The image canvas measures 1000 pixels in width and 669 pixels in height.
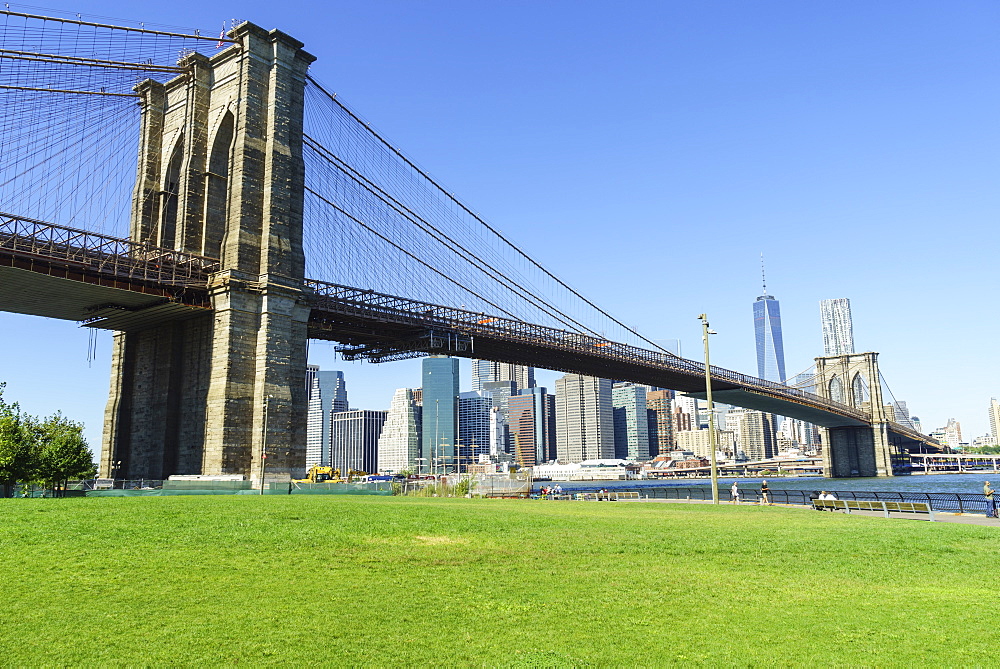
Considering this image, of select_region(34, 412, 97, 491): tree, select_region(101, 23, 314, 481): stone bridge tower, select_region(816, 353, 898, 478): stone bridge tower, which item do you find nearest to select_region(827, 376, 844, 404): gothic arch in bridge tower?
select_region(816, 353, 898, 478): stone bridge tower

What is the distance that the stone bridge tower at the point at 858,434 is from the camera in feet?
468

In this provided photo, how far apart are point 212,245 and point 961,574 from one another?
45.6 m

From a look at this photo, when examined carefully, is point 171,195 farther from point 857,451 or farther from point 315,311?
point 857,451

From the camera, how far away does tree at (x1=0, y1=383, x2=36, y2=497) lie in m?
37.9

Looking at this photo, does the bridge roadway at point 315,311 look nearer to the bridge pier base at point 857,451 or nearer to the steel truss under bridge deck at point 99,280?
the steel truss under bridge deck at point 99,280

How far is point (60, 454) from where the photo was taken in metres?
44.2

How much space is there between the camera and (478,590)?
482 inches

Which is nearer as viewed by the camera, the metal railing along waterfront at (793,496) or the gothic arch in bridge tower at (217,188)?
the metal railing along waterfront at (793,496)

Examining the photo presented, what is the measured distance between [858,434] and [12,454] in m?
144

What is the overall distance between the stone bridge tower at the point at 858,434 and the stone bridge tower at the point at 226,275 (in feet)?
409

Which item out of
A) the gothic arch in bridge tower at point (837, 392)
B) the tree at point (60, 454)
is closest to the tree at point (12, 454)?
the tree at point (60, 454)

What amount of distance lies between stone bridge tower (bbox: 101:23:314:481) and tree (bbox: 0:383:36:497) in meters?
8.52

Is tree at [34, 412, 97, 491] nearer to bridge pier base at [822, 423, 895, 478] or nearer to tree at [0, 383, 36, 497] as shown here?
tree at [0, 383, 36, 497]

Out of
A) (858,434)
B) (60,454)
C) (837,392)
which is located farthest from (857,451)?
(60,454)
